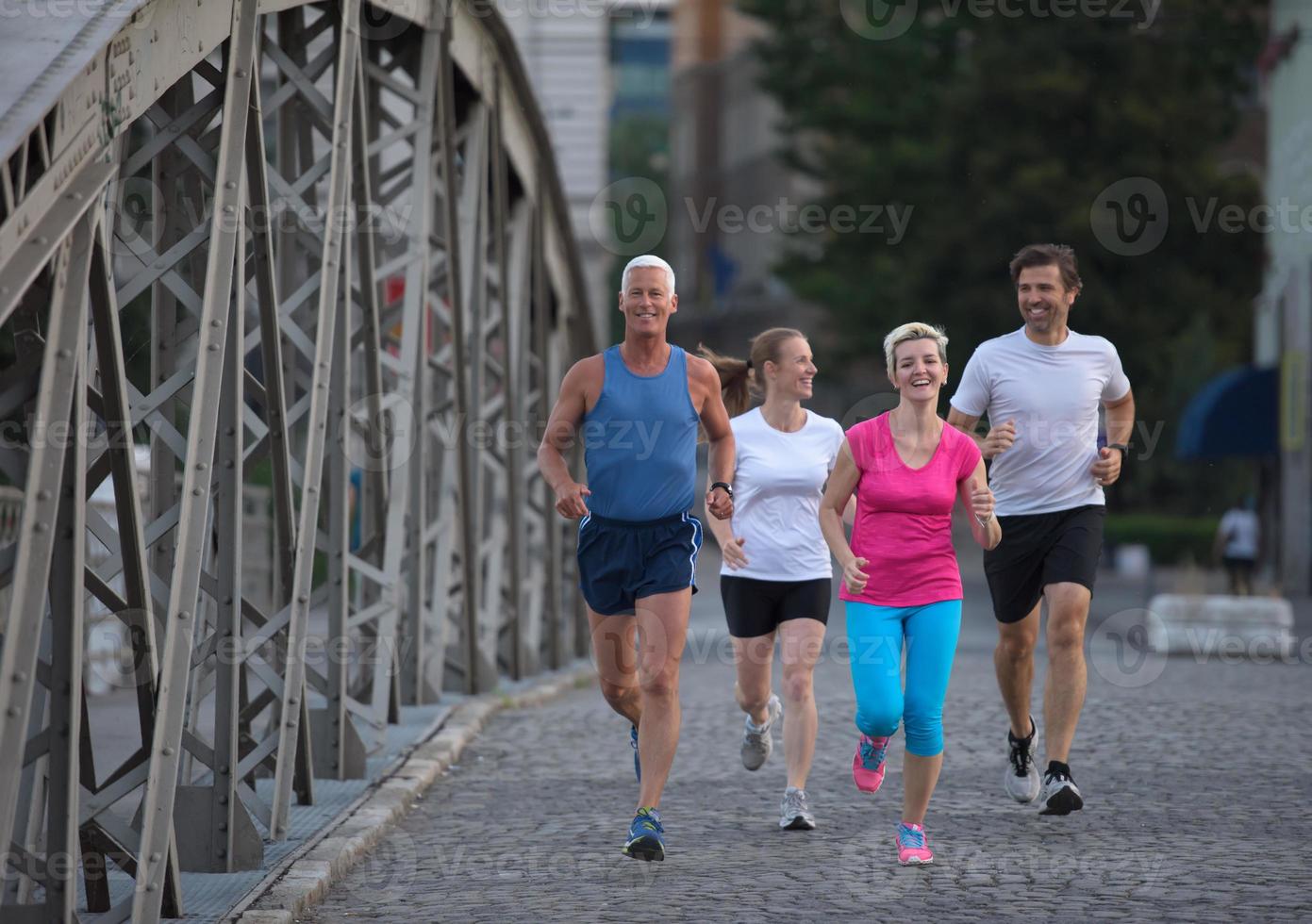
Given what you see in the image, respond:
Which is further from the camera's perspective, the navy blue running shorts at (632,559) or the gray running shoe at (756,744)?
the gray running shoe at (756,744)

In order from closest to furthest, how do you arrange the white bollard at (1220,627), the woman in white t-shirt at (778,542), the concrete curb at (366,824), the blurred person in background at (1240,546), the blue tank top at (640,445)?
the concrete curb at (366,824)
the blue tank top at (640,445)
the woman in white t-shirt at (778,542)
the white bollard at (1220,627)
the blurred person in background at (1240,546)

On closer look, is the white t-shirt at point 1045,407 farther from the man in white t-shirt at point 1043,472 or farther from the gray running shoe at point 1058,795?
the gray running shoe at point 1058,795

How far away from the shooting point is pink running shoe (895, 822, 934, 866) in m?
7.25

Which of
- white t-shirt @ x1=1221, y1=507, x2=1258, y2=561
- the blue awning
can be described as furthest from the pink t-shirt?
the blue awning

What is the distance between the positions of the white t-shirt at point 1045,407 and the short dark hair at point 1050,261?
220mm

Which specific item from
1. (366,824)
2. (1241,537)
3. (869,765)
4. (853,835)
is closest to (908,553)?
(869,765)

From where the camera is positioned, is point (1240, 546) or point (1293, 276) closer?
point (1240, 546)

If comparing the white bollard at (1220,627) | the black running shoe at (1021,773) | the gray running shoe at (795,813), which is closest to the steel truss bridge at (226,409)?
the gray running shoe at (795,813)

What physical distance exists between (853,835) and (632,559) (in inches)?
51.4

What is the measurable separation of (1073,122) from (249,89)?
3592cm

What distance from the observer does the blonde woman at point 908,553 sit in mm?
7395

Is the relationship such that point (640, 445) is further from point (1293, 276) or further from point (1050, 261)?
point (1293, 276)

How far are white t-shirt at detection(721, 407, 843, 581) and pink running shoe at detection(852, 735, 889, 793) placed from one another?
973 millimetres

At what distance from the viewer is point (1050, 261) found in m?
8.63
